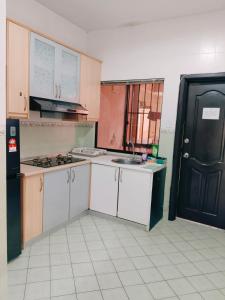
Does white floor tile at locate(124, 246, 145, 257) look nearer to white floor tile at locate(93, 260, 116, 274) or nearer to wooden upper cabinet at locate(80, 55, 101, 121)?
white floor tile at locate(93, 260, 116, 274)

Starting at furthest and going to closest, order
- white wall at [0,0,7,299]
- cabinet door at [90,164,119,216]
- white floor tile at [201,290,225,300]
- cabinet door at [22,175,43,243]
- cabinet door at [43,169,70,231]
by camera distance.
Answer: cabinet door at [90,164,119,216] → cabinet door at [43,169,70,231] → cabinet door at [22,175,43,243] → white floor tile at [201,290,225,300] → white wall at [0,0,7,299]

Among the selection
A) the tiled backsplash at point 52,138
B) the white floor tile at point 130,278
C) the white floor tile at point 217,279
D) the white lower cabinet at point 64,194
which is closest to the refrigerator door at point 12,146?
the white lower cabinet at point 64,194

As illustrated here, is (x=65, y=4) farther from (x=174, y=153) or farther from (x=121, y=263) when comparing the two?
(x=121, y=263)

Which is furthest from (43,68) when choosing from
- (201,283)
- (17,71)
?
(201,283)

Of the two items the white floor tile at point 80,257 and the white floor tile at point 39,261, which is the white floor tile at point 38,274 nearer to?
the white floor tile at point 39,261

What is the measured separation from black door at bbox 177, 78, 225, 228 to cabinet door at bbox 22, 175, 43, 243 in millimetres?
2005

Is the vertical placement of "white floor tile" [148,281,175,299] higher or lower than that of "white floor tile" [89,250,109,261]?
lower

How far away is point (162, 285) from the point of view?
1997 millimetres

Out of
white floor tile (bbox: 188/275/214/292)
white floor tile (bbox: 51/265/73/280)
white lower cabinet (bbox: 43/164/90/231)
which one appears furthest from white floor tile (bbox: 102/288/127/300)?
white lower cabinet (bbox: 43/164/90/231)

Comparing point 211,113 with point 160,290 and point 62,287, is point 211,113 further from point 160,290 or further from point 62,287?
point 62,287

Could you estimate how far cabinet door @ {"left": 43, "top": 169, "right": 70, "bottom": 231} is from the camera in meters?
2.62

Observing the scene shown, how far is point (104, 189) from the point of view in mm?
3242

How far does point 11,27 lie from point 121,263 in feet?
8.31

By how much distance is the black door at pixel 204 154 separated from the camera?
305 centimetres
